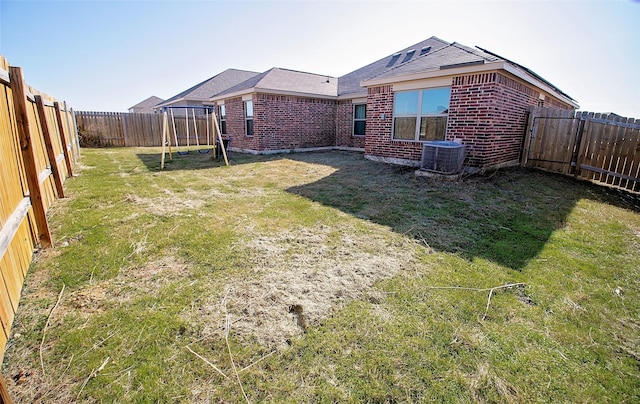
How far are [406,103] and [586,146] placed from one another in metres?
4.78

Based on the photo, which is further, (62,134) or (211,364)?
(62,134)

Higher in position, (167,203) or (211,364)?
(167,203)

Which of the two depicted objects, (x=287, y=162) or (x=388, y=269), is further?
(x=287, y=162)

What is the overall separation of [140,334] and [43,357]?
550 mm

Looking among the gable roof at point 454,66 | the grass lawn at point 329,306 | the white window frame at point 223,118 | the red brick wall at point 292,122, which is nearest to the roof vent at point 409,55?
the gable roof at point 454,66

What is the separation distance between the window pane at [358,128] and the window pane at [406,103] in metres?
4.31

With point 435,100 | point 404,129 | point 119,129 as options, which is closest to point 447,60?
point 435,100

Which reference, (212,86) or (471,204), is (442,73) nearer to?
(471,204)

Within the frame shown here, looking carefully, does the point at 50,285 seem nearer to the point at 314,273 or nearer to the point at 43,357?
the point at 43,357

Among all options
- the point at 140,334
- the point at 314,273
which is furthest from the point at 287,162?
the point at 140,334

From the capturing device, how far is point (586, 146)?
7469 mm

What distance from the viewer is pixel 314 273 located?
2.97m

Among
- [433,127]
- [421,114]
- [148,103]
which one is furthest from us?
[148,103]

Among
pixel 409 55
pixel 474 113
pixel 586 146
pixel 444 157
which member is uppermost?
pixel 409 55
